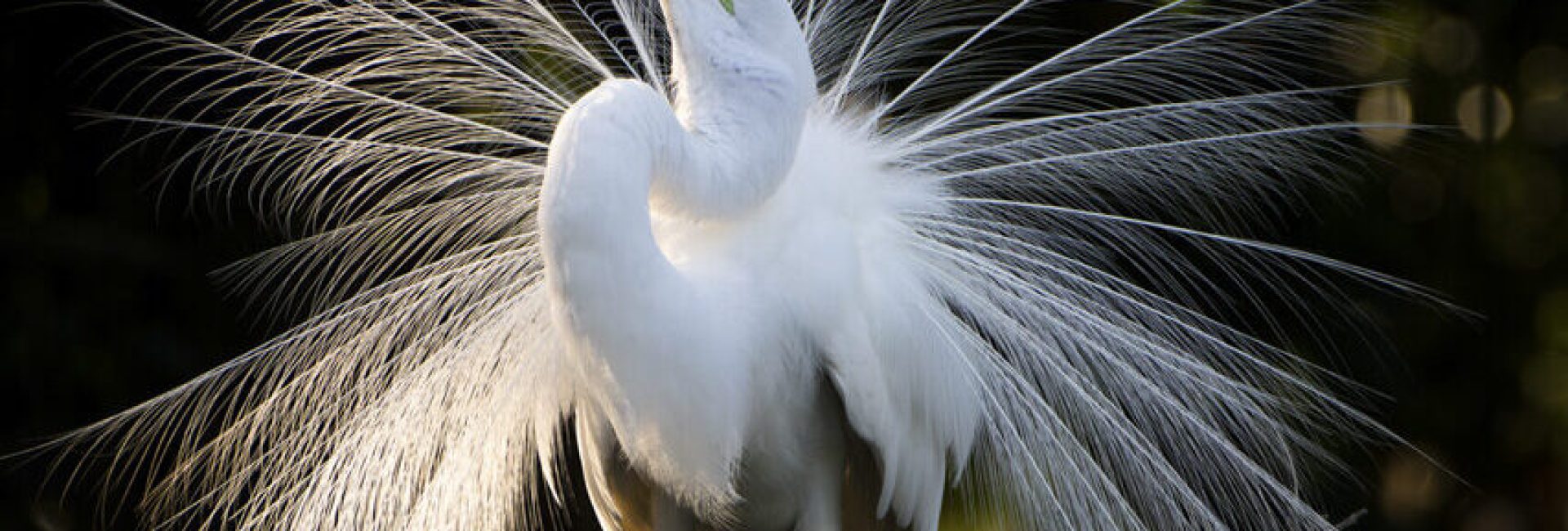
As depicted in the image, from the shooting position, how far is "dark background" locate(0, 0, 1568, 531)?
8.64ft

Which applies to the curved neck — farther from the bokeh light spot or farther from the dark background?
the bokeh light spot

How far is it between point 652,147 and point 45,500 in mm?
1908

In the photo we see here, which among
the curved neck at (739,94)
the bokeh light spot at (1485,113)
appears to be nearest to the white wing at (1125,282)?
the curved neck at (739,94)

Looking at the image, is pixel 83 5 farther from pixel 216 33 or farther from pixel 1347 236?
pixel 1347 236

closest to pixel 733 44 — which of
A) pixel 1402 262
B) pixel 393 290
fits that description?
pixel 393 290

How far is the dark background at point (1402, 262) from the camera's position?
2635mm

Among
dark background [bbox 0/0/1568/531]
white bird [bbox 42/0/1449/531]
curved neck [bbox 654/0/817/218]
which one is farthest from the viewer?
dark background [bbox 0/0/1568/531]

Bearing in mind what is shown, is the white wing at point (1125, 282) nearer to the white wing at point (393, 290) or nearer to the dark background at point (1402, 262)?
the white wing at point (393, 290)

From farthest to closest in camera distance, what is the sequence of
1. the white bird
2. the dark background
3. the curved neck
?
the dark background, the white bird, the curved neck

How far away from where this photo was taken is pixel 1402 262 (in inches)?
113

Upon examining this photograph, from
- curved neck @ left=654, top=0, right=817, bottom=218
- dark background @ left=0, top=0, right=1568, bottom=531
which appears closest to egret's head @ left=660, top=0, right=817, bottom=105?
curved neck @ left=654, top=0, right=817, bottom=218

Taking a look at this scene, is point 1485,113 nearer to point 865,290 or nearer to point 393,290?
point 865,290

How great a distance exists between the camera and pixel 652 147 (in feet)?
4.09

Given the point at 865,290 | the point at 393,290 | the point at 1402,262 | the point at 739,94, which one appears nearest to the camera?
the point at 739,94
